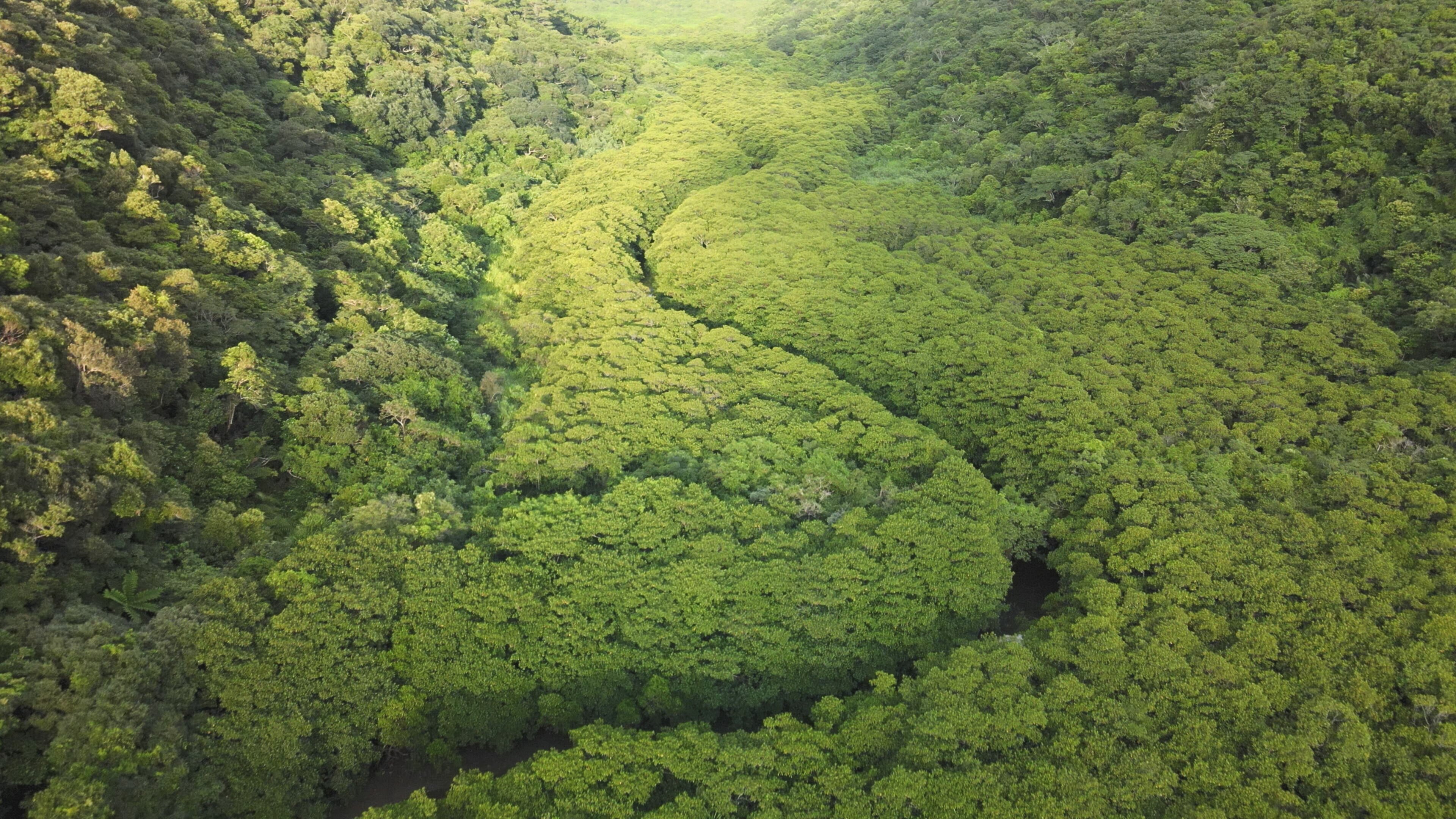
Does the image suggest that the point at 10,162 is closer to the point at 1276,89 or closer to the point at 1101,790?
the point at 1101,790

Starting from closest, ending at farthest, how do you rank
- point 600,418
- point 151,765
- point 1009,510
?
1. point 151,765
2. point 1009,510
3. point 600,418

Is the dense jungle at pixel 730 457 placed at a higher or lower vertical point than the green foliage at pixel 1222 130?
lower

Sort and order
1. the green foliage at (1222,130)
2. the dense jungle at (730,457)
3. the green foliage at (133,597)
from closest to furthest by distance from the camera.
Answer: the dense jungle at (730,457)
the green foliage at (133,597)
the green foliage at (1222,130)

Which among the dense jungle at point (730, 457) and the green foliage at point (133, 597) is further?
the green foliage at point (133, 597)

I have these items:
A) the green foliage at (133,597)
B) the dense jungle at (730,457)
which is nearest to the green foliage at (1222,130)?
the dense jungle at (730,457)

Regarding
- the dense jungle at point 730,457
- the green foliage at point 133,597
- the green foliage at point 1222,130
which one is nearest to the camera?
the dense jungle at point 730,457

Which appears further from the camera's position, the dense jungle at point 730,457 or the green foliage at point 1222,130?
the green foliage at point 1222,130

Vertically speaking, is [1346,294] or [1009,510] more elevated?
[1346,294]

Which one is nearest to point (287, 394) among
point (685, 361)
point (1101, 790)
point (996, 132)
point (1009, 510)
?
point (685, 361)

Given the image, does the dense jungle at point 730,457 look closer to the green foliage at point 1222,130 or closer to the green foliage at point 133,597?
the green foliage at point 133,597
